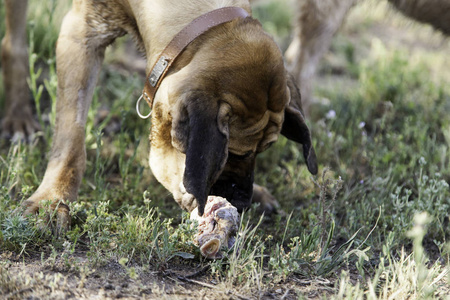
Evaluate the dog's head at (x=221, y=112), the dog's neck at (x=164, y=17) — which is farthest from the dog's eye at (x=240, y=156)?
the dog's neck at (x=164, y=17)

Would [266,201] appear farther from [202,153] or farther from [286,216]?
[202,153]

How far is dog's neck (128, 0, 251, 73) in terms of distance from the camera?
114 inches

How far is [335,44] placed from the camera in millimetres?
7312

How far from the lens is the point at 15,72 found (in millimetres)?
4223

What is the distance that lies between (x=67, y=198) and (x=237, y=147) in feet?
3.45

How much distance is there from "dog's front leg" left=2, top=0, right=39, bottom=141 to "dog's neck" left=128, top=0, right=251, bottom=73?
162 cm

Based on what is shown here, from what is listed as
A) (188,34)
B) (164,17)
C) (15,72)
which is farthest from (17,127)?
(188,34)

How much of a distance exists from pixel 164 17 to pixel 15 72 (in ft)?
6.23

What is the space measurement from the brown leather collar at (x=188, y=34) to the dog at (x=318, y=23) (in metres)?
2.20

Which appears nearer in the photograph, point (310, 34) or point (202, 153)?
point (202, 153)

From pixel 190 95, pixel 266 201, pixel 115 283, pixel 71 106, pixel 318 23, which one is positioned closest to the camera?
pixel 115 283

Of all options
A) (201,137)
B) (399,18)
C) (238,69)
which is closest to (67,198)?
(201,137)

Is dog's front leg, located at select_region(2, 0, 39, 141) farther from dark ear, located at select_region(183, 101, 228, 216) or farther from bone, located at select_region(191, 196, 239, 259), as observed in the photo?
dark ear, located at select_region(183, 101, 228, 216)

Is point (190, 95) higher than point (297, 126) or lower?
higher
